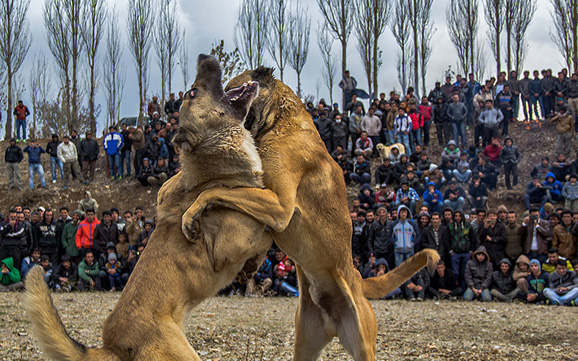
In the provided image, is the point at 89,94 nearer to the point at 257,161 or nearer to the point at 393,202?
the point at 393,202

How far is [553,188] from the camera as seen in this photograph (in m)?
16.5

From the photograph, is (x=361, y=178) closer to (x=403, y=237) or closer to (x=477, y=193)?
(x=477, y=193)

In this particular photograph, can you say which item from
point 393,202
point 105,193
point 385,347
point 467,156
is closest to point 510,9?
point 467,156

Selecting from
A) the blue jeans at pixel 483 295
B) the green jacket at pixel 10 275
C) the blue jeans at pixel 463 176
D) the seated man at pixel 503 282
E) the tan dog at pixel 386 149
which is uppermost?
the tan dog at pixel 386 149

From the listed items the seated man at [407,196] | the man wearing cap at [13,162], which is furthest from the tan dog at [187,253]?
the man wearing cap at [13,162]

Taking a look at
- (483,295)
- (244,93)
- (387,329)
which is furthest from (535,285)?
Answer: (244,93)

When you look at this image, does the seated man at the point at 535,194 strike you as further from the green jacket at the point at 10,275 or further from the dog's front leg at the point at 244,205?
the dog's front leg at the point at 244,205

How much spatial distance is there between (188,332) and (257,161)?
4.88 metres

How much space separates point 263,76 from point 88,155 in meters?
19.3

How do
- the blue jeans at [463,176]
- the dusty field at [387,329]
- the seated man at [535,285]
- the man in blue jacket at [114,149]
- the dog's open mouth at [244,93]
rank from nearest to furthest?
the dog's open mouth at [244,93]
the dusty field at [387,329]
the seated man at [535,285]
the blue jeans at [463,176]
the man in blue jacket at [114,149]

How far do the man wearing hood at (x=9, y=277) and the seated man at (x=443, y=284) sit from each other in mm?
10218

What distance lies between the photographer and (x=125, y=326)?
3.38 m

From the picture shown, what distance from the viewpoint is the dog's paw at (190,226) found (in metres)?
3.62

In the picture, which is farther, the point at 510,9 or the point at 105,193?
the point at 510,9
